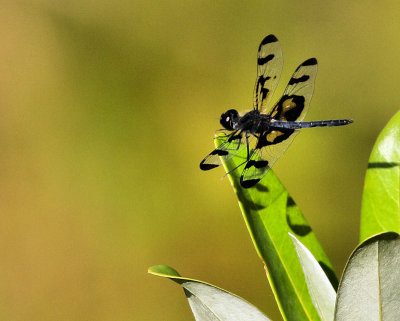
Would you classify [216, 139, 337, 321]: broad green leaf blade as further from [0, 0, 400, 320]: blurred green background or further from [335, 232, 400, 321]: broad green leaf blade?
[0, 0, 400, 320]: blurred green background

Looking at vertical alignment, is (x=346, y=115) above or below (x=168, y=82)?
below

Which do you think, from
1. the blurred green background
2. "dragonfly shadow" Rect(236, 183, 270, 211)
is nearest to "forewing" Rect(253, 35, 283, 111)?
"dragonfly shadow" Rect(236, 183, 270, 211)

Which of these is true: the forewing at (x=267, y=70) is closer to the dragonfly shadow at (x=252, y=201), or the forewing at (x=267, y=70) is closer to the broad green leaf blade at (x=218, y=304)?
the dragonfly shadow at (x=252, y=201)

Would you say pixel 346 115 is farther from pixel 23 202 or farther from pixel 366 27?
pixel 23 202

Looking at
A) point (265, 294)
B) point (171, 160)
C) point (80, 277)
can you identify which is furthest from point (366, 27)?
point (80, 277)

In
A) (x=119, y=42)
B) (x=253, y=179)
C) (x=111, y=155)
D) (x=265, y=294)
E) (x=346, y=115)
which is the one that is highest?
(x=119, y=42)

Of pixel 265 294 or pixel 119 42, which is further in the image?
pixel 119 42
